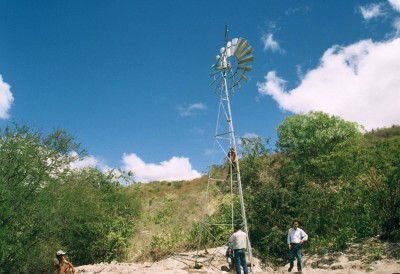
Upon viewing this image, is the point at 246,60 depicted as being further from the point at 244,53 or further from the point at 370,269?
the point at 370,269

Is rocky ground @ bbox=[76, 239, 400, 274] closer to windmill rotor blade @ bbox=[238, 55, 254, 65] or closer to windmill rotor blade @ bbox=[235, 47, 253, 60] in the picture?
windmill rotor blade @ bbox=[238, 55, 254, 65]

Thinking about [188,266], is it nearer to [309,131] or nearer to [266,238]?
[266,238]

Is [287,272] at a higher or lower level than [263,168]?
lower

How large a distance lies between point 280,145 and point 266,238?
854 inches

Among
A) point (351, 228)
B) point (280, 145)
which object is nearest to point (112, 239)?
point (351, 228)

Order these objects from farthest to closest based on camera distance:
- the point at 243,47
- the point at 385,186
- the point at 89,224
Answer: the point at 89,224 → the point at 243,47 → the point at 385,186

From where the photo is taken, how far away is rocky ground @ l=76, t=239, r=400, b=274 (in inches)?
449

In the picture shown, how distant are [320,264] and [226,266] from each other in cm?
353

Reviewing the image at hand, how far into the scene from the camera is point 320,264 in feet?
42.1

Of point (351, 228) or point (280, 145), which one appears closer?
point (351, 228)

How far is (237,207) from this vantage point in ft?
59.3

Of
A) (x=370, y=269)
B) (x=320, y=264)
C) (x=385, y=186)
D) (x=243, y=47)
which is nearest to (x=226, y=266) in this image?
(x=320, y=264)

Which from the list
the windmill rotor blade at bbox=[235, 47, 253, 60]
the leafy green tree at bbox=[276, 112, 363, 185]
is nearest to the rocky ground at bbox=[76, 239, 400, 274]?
the windmill rotor blade at bbox=[235, 47, 253, 60]

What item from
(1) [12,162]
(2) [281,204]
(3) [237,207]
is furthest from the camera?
(3) [237,207]
